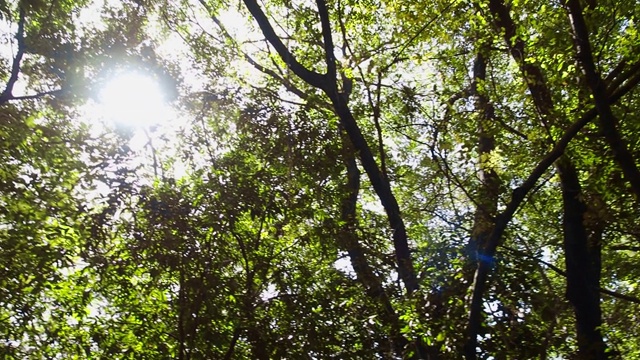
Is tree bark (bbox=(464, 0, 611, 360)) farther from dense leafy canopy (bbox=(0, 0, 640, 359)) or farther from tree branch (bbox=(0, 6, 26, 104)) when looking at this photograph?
tree branch (bbox=(0, 6, 26, 104))

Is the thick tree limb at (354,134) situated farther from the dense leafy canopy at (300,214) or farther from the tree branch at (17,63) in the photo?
the tree branch at (17,63)

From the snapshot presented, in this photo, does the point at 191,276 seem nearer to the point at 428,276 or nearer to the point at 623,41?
the point at 428,276

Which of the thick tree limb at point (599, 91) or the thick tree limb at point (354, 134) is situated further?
the thick tree limb at point (354, 134)

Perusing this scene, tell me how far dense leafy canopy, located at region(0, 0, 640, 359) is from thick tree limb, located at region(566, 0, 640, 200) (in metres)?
0.33

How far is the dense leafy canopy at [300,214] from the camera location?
5543 millimetres

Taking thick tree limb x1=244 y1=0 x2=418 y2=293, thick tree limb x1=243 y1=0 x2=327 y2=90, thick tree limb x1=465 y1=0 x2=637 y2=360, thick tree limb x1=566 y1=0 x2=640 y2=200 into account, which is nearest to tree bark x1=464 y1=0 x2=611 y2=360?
thick tree limb x1=465 y1=0 x2=637 y2=360

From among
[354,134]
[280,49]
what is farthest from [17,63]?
[354,134]

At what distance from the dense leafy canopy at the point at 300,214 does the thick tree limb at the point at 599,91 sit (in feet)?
1.09

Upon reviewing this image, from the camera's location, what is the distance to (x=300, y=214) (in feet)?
23.2

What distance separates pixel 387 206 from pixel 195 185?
8.02 feet

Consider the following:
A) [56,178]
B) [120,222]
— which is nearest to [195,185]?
[120,222]

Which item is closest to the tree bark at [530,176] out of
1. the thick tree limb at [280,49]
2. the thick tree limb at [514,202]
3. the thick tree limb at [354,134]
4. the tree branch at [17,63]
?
the thick tree limb at [514,202]

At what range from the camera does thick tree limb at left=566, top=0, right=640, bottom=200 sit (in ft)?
14.7

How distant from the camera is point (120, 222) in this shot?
6504 millimetres
